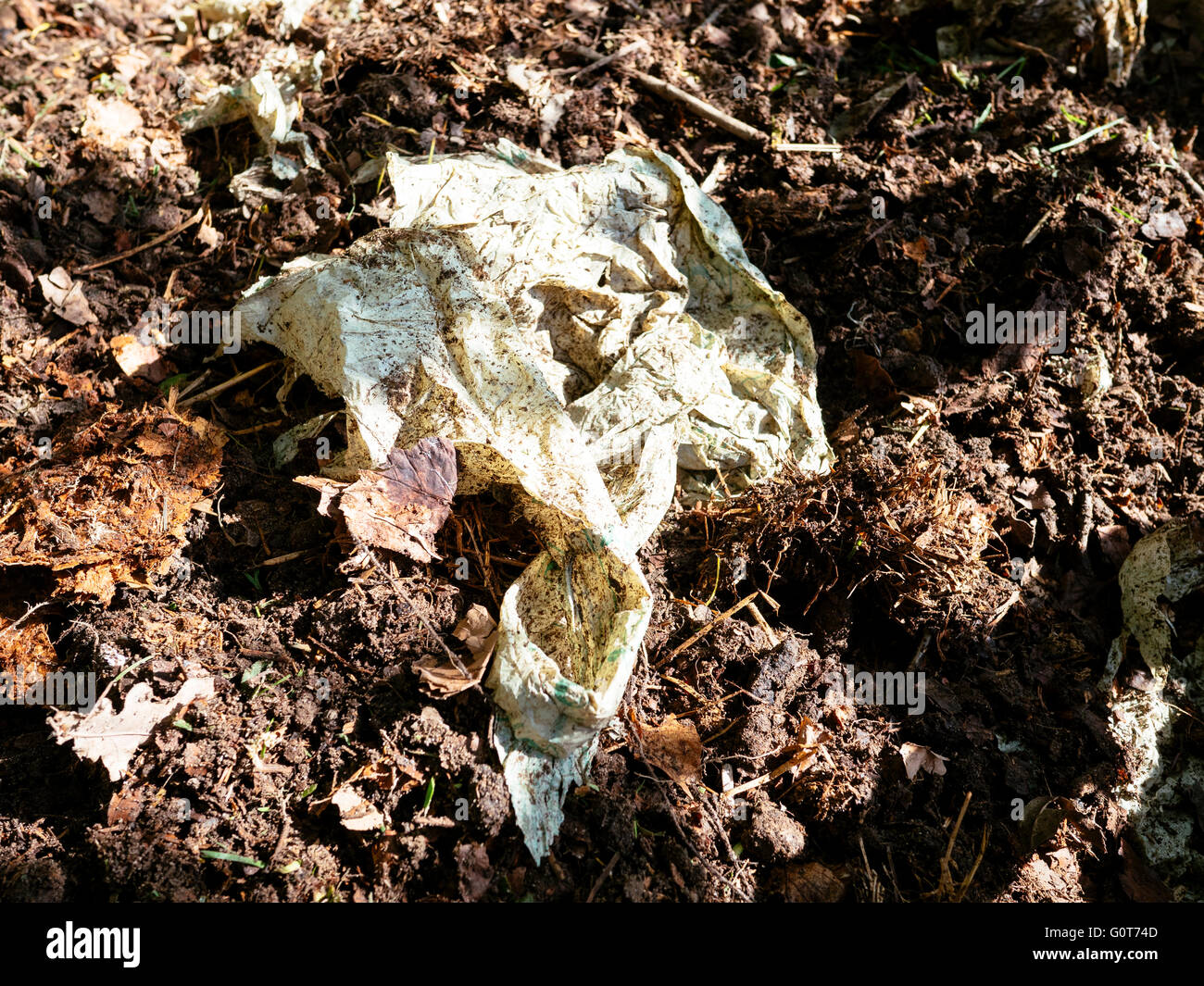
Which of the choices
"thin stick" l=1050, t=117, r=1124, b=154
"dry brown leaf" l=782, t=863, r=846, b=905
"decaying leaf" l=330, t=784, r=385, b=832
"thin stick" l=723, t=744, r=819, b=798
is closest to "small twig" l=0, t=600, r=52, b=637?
"decaying leaf" l=330, t=784, r=385, b=832

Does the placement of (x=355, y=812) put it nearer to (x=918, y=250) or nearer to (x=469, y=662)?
(x=469, y=662)

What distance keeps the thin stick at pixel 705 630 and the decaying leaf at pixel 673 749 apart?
21cm

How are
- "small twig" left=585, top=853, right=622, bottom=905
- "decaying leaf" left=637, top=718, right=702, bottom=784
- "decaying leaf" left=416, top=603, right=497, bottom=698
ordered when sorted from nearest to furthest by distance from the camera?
"small twig" left=585, top=853, right=622, bottom=905 < "decaying leaf" left=416, top=603, right=497, bottom=698 < "decaying leaf" left=637, top=718, right=702, bottom=784

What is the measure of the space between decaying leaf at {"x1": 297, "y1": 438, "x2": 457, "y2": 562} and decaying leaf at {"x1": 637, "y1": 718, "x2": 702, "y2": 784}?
87 cm

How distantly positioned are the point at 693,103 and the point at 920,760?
2.81m

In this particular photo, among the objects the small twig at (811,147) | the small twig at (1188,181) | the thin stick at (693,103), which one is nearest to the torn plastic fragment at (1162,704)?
the small twig at (1188,181)

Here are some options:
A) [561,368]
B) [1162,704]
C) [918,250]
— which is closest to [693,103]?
[918,250]

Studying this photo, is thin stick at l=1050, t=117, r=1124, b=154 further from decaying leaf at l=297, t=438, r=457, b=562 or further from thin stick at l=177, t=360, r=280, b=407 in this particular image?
thin stick at l=177, t=360, r=280, b=407

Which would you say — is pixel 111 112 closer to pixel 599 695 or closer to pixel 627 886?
pixel 599 695

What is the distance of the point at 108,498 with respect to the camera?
267 cm

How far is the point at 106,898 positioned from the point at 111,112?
3170 millimetres

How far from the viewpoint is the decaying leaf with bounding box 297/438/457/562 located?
2.58 meters

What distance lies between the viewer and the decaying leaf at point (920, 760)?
2.62 metres

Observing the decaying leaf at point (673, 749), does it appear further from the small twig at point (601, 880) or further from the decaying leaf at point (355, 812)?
the decaying leaf at point (355, 812)
